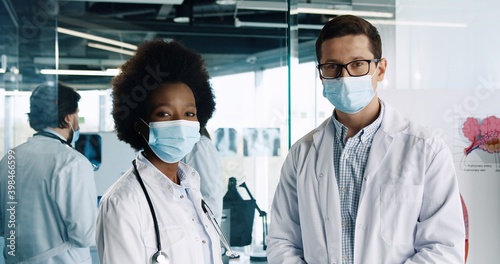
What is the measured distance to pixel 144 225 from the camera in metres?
1.67

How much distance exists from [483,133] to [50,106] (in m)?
2.62

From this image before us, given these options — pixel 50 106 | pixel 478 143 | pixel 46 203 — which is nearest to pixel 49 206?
pixel 46 203

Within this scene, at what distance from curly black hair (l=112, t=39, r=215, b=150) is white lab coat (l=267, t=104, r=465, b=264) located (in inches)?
19.7

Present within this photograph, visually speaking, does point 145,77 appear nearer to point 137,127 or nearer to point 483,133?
point 137,127

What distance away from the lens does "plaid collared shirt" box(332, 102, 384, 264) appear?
197 centimetres

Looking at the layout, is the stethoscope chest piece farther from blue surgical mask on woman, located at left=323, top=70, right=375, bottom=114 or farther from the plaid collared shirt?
blue surgical mask on woman, located at left=323, top=70, right=375, bottom=114

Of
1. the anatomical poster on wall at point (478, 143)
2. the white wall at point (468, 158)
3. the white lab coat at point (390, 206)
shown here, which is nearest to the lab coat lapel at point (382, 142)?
the white lab coat at point (390, 206)

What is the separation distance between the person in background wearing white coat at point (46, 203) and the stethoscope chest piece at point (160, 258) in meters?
1.94

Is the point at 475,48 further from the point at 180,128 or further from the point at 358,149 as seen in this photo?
the point at 180,128

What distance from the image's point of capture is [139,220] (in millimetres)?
1652

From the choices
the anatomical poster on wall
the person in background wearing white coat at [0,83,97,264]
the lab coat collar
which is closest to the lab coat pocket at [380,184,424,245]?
the anatomical poster on wall

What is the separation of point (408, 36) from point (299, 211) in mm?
1503

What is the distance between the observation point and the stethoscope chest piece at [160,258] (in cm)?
164

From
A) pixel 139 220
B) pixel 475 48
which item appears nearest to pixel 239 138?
pixel 475 48
